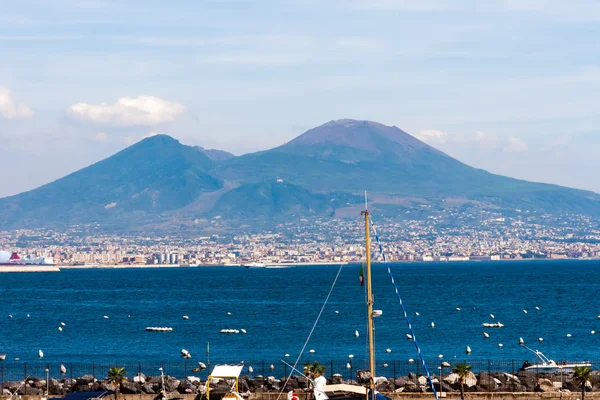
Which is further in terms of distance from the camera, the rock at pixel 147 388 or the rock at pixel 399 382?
the rock at pixel 399 382

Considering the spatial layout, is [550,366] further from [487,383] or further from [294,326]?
[294,326]

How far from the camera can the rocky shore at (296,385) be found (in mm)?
42938

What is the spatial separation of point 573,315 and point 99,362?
52.3 metres

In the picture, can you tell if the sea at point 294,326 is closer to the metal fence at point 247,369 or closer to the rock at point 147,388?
the metal fence at point 247,369

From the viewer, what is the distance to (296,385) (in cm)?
4403

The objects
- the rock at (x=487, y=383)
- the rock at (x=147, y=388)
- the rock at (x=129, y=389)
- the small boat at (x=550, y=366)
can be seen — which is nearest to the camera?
the rock at (x=129, y=389)

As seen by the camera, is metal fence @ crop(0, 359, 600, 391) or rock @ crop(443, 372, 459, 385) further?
metal fence @ crop(0, 359, 600, 391)

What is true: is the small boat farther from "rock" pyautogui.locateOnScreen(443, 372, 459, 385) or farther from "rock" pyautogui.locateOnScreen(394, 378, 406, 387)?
"rock" pyautogui.locateOnScreen(394, 378, 406, 387)

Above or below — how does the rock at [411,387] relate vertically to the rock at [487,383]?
below

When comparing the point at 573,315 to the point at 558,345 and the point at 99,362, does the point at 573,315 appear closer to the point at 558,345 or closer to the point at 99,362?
the point at 558,345

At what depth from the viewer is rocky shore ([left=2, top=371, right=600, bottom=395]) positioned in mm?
A: 42938

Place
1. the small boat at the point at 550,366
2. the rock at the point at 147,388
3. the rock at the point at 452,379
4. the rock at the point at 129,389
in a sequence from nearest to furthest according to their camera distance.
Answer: the rock at the point at 129,389, the rock at the point at 147,388, the rock at the point at 452,379, the small boat at the point at 550,366

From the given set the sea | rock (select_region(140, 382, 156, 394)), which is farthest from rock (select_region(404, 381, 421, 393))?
rock (select_region(140, 382, 156, 394))

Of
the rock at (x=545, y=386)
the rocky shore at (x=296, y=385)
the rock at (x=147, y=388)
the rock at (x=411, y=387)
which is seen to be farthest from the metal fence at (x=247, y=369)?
the rock at (x=147, y=388)
